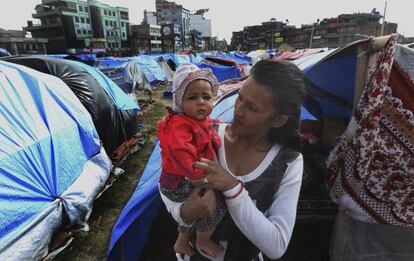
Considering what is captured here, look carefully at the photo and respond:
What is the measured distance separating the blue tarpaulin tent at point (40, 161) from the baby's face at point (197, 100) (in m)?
1.92

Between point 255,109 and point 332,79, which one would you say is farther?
point 332,79

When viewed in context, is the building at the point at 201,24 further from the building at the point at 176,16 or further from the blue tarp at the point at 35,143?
the blue tarp at the point at 35,143

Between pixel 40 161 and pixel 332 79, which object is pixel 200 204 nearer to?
pixel 332 79

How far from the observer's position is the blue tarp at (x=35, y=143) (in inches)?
95.2

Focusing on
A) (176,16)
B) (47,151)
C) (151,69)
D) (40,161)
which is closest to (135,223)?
(40,161)

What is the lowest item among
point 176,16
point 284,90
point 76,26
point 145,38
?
point 284,90

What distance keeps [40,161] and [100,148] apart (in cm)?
119

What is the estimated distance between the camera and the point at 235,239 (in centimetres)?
146

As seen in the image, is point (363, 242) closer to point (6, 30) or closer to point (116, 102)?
point (116, 102)

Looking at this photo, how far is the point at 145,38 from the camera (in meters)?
72.2

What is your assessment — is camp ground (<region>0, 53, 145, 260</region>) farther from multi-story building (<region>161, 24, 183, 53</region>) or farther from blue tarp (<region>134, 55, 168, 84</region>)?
multi-story building (<region>161, 24, 183, 53</region>)

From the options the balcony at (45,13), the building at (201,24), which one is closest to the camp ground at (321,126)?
the balcony at (45,13)

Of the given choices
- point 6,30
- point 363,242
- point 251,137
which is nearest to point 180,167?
point 251,137

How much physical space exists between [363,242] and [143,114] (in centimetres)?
836
